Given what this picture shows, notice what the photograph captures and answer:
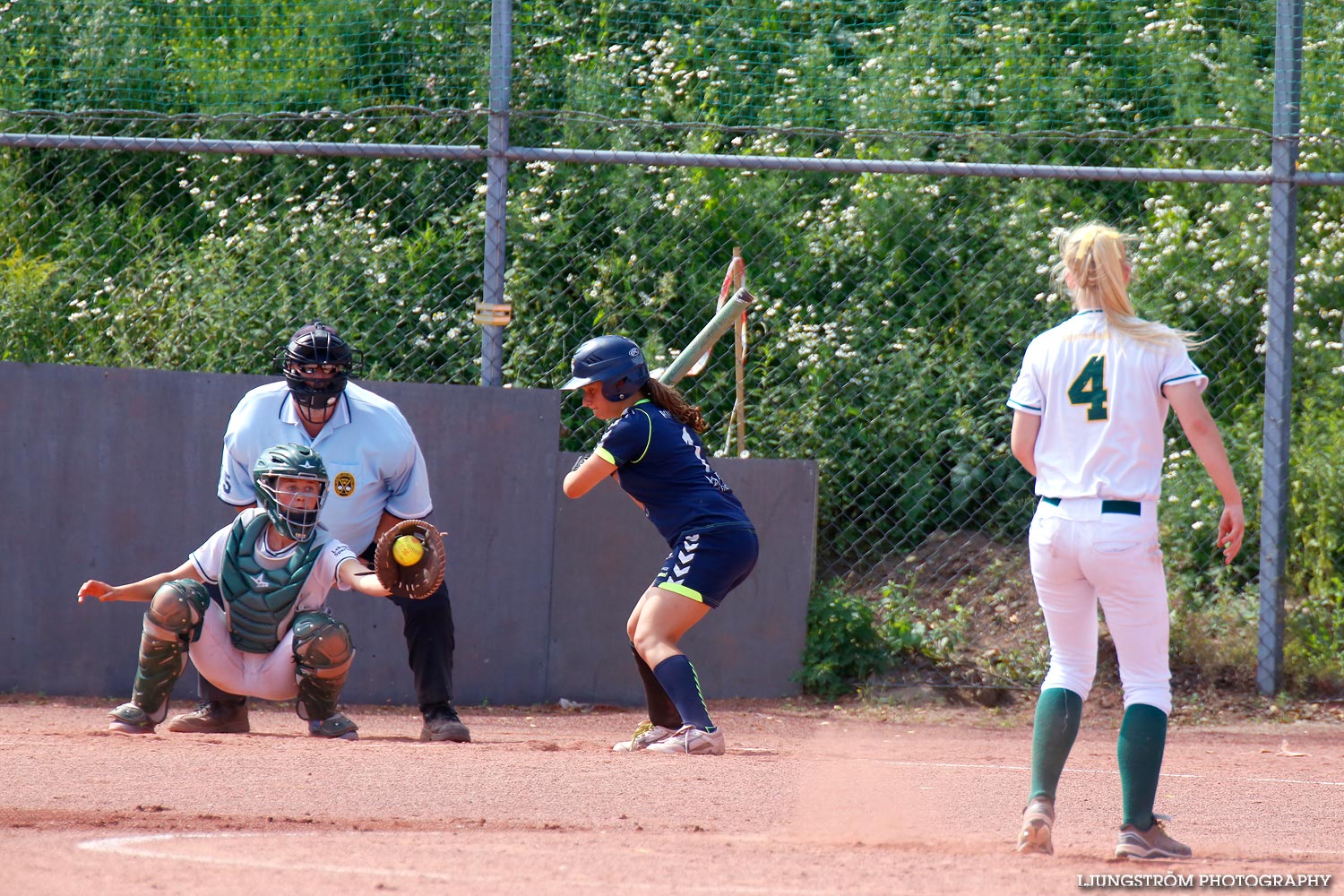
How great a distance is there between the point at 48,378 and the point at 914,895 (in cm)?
539

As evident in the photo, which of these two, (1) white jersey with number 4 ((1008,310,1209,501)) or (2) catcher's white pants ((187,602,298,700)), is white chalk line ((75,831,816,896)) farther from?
(2) catcher's white pants ((187,602,298,700))

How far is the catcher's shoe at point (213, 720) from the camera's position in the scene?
5301 millimetres

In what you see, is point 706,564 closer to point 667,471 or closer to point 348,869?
point 667,471

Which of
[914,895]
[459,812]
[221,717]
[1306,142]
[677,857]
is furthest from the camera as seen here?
[1306,142]

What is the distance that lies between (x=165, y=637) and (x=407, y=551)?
98 centimetres

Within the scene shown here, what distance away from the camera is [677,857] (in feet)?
11.0

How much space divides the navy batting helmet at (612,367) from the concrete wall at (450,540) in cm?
145

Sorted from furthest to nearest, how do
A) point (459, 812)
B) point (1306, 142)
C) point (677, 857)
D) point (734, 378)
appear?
point (734, 378), point (1306, 142), point (459, 812), point (677, 857)

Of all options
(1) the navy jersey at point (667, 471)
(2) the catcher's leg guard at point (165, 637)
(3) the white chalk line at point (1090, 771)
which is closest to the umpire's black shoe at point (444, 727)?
(2) the catcher's leg guard at point (165, 637)

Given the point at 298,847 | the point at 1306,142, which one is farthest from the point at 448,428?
the point at 1306,142

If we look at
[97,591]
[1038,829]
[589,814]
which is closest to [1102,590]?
[1038,829]

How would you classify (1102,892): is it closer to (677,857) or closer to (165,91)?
(677,857)

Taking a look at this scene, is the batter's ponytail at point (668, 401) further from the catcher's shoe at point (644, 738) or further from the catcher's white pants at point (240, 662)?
the catcher's white pants at point (240, 662)

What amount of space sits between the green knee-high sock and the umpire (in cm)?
276
